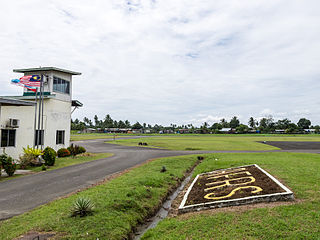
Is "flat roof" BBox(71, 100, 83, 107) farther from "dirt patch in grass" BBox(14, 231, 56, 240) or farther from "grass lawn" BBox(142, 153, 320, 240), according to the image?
"grass lawn" BBox(142, 153, 320, 240)

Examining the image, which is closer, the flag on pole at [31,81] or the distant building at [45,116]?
the distant building at [45,116]

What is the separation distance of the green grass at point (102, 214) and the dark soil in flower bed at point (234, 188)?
2.18m

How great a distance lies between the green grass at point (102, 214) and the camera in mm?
7418

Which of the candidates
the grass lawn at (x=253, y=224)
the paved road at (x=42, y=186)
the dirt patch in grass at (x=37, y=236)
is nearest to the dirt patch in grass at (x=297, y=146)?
the grass lawn at (x=253, y=224)

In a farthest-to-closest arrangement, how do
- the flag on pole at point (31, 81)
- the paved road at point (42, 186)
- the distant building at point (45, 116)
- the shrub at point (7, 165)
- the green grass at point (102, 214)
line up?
the flag on pole at point (31, 81)
the distant building at point (45, 116)
the shrub at point (7, 165)
the paved road at point (42, 186)
the green grass at point (102, 214)

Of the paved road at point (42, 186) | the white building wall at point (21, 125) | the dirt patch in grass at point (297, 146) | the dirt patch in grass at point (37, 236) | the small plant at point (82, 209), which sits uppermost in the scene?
the white building wall at point (21, 125)

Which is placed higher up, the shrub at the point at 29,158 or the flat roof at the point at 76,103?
the flat roof at the point at 76,103

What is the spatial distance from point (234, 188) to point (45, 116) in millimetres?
21598

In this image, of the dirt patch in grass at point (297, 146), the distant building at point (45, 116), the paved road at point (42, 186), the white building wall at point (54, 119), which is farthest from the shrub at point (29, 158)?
the dirt patch in grass at point (297, 146)

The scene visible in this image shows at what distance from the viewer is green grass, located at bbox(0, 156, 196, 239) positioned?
7418 millimetres

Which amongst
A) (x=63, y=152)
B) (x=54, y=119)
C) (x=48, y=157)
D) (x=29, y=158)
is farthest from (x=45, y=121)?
(x=48, y=157)

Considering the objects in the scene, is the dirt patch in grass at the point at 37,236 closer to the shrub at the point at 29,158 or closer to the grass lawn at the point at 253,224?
the grass lawn at the point at 253,224

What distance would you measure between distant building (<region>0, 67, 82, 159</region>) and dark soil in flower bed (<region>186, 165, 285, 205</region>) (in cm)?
1487

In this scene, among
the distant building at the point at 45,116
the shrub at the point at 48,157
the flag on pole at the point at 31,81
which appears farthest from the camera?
the flag on pole at the point at 31,81
